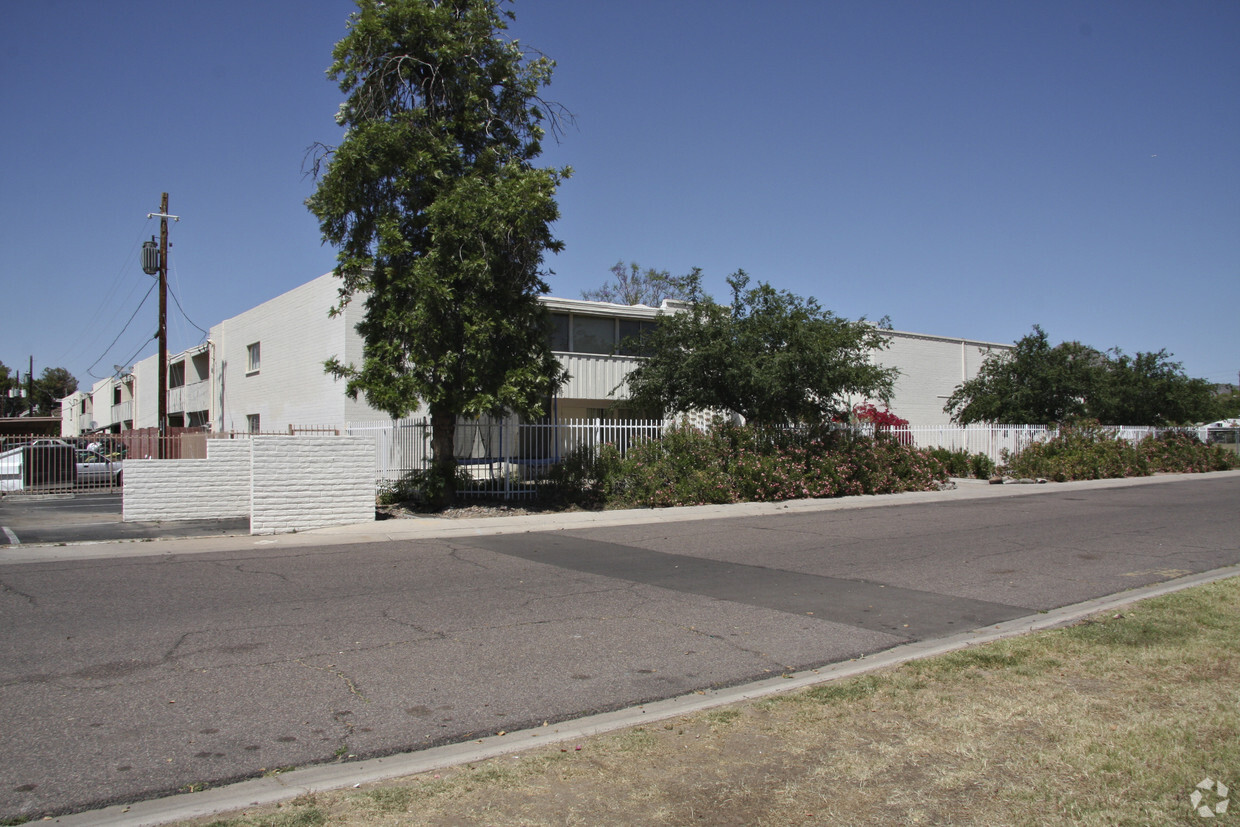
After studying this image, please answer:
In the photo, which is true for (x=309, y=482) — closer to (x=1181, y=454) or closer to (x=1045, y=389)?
(x=1045, y=389)

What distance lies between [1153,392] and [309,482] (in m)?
32.5

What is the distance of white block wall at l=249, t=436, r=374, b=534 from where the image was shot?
14336mm

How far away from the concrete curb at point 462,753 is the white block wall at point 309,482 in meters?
10.8

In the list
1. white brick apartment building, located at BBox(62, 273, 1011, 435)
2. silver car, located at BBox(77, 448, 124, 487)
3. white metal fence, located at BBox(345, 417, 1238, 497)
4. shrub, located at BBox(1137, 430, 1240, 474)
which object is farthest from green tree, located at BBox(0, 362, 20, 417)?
shrub, located at BBox(1137, 430, 1240, 474)

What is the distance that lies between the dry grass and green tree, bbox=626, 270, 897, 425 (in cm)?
1358

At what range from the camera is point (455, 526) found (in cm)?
1512

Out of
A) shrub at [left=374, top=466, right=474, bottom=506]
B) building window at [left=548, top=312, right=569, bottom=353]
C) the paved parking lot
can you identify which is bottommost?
the paved parking lot

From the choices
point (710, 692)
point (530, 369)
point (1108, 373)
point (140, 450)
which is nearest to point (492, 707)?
point (710, 692)

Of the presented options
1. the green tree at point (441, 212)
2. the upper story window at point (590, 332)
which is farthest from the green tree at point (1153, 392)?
the green tree at point (441, 212)

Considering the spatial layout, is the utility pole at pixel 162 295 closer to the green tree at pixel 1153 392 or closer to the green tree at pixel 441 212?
the green tree at pixel 441 212

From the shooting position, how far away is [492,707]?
5250mm

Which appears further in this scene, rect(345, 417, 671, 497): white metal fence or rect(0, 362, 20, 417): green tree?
rect(0, 362, 20, 417): green tree

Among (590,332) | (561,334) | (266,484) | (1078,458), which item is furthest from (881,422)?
(266,484)

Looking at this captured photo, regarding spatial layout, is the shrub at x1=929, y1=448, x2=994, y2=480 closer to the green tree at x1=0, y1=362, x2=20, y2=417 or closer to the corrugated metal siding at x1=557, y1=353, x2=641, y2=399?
the corrugated metal siding at x1=557, y1=353, x2=641, y2=399
